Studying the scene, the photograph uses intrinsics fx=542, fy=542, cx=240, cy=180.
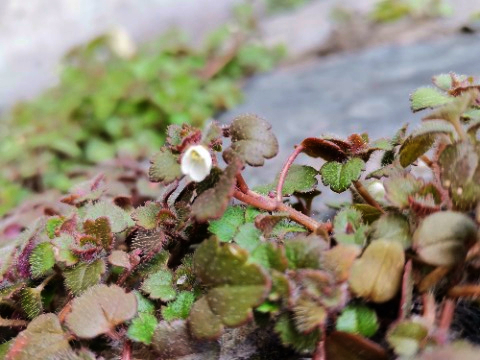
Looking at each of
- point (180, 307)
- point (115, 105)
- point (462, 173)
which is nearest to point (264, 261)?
point (180, 307)

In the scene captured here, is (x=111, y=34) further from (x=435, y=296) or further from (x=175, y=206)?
(x=435, y=296)

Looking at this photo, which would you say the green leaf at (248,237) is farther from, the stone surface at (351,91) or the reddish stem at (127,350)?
the stone surface at (351,91)

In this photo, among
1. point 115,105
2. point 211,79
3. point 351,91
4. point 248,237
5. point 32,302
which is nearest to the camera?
point 248,237

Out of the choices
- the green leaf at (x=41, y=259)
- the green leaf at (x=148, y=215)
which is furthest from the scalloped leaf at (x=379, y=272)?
the green leaf at (x=41, y=259)

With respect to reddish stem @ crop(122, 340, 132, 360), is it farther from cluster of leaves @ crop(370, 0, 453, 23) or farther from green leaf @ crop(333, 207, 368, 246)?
cluster of leaves @ crop(370, 0, 453, 23)

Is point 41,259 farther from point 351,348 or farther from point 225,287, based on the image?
point 351,348
